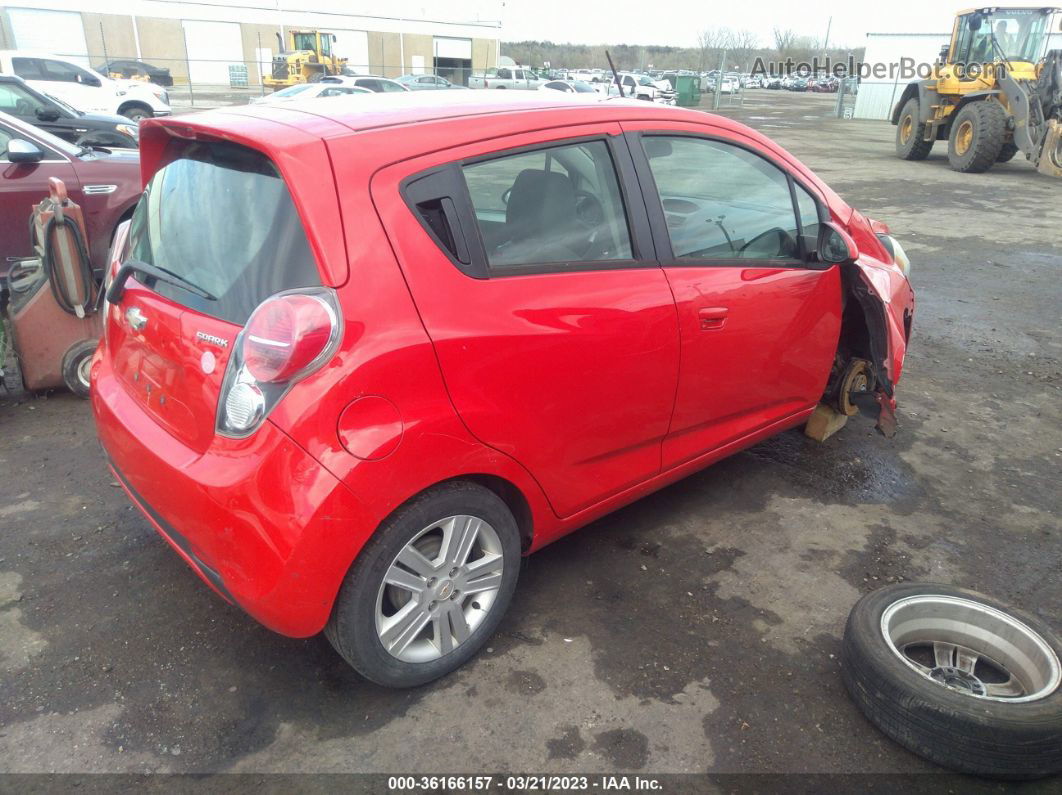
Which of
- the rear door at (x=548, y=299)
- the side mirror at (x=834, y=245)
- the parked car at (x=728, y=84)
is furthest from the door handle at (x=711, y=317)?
the parked car at (x=728, y=84)

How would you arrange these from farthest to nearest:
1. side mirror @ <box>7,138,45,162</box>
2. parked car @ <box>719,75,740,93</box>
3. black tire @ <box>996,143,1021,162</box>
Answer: parked car @ <box>719,75,740,93</box> < black tire @ <box>996,143,1021,162</box> < side mirror @ <box>7,138,45,162</box>

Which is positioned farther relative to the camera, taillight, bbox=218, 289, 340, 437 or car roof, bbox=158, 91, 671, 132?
car roof, bbox=158, 91, 671, 132

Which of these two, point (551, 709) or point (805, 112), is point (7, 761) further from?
point (805, 112)

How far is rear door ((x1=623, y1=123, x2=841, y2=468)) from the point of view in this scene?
282 centimetres

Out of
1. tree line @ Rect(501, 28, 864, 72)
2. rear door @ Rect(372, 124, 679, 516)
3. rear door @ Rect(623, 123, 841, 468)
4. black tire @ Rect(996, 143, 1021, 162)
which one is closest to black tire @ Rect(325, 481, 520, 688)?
rear door @ Rect(372, 124, 679, 516)

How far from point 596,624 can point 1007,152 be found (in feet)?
58.0

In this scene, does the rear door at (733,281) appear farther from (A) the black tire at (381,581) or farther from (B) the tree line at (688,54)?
(B) the tree line at (688,54)

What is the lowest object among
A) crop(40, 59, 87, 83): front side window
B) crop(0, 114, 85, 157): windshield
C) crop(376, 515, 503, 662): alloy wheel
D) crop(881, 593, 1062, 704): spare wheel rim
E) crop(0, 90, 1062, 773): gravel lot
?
crop(0, 90, 1062, 773): gravel lot

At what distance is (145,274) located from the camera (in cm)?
250

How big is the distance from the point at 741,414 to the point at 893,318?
90cm

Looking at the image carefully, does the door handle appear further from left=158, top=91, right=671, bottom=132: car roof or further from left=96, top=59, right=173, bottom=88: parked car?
left=96, top=59, right=173, bottom=88: parked car

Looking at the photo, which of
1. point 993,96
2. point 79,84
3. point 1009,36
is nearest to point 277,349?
point 993,96

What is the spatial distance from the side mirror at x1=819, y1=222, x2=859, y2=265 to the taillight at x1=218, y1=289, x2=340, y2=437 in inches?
87.0

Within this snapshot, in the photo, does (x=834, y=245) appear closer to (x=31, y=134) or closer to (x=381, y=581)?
(x=381, y=581)
